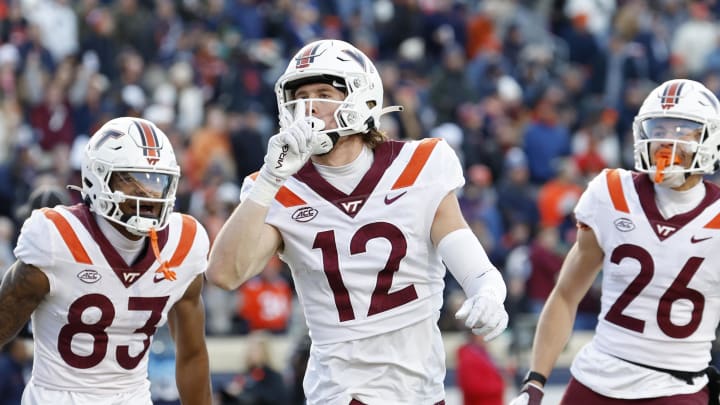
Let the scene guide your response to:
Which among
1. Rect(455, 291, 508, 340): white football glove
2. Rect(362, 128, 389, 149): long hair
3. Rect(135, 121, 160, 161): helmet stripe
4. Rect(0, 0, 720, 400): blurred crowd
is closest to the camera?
Rect(455, 291, 508, 340): white football glove

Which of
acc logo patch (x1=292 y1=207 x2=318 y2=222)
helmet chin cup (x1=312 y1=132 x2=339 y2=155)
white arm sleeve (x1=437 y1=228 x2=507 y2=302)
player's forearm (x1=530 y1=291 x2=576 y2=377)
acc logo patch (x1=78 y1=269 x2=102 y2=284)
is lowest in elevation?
player's forearm (x1=530 y1=291 x2=576 y2=377)

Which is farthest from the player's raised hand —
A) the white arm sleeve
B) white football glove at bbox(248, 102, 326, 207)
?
white football glove at bbox(248, 102, 326, 207)

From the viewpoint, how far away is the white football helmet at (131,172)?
5.13 m

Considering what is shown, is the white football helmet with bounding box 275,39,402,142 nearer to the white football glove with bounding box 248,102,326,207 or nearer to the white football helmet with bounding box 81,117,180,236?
the white football glove with bounding box 248,102,326,207

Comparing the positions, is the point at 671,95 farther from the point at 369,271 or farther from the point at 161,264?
the point at 161,264

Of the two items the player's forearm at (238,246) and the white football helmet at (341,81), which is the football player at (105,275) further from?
the white football helmet at (341,81)

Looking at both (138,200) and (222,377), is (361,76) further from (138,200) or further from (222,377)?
(222,377)

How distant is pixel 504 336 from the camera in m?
11.3

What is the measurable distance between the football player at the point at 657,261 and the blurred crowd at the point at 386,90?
15.8ft

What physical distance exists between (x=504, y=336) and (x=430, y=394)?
21.3 feet

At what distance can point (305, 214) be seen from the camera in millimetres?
4836

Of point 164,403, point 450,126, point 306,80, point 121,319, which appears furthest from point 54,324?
point 450,126

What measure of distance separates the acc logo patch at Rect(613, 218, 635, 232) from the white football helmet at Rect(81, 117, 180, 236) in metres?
1.73

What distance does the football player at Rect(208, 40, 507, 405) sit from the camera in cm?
480
